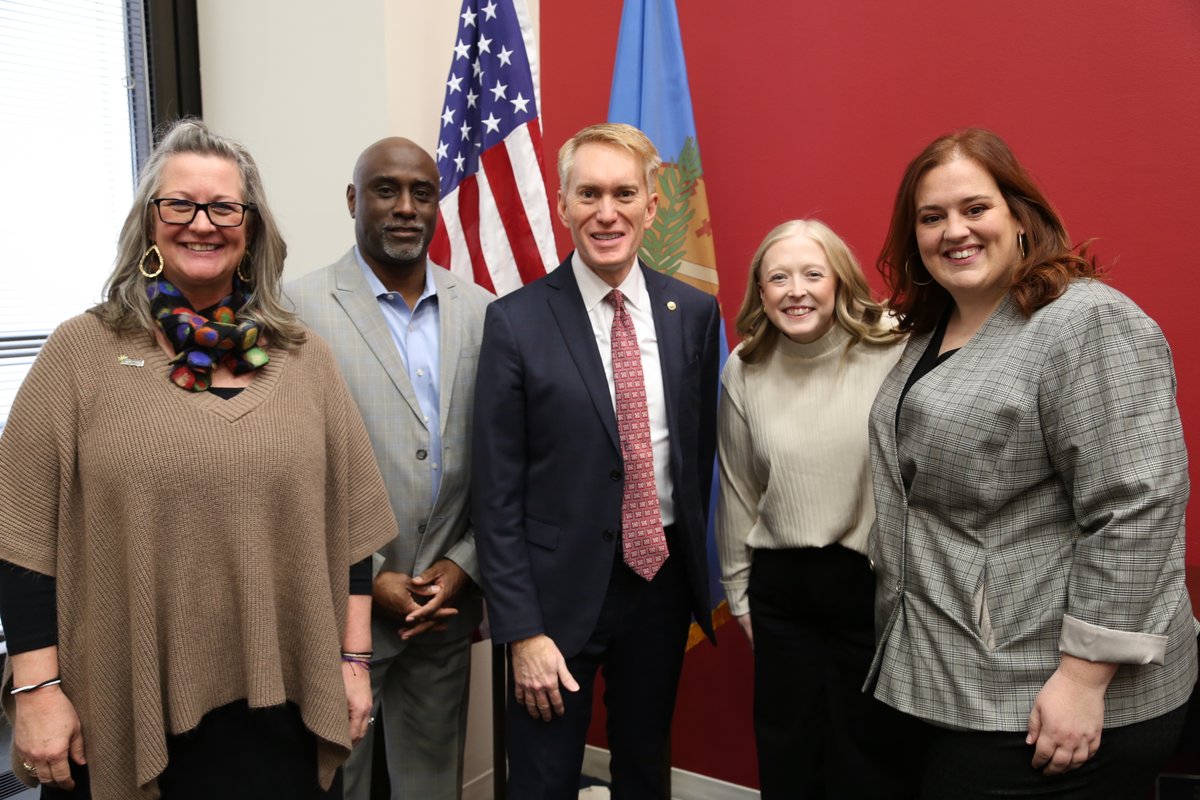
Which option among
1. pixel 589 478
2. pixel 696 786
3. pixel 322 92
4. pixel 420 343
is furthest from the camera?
pixel 696 786

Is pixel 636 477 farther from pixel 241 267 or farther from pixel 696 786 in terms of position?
pixel 696 786

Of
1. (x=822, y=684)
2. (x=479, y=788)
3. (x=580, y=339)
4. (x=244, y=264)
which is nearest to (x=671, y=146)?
(x=580, y=339)

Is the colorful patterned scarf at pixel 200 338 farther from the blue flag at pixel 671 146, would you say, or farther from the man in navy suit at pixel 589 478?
the blue flag at pixel 671 146

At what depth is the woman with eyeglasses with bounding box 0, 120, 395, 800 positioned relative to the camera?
4.53ft

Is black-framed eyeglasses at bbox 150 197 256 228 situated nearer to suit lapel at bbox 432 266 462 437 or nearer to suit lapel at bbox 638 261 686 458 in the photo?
suit lapel at bbox 432 266 462 437

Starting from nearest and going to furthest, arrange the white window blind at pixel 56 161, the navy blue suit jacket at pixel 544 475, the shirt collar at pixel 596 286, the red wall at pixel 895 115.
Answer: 1. the navy blue suit jacket at pixel 544 475
2. the shirt collar at pixel 596 286
3. the red wall at pixel 895 115
4. the white window blind at pixel 56 161

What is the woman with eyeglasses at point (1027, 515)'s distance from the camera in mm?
1302

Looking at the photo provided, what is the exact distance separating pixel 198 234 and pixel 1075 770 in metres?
1.64

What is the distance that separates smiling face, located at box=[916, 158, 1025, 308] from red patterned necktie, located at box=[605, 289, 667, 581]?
2.10 feet

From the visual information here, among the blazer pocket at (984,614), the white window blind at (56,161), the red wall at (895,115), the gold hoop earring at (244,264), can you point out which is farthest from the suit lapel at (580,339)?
the white window blind at (56,161)

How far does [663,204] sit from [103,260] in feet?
5.68

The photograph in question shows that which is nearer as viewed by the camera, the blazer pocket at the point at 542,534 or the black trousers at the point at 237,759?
the black trousers at the point at 237,759

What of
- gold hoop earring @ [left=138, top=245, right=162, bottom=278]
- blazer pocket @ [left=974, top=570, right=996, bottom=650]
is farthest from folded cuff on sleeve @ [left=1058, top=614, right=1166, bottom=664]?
gold hoop earring @ [left=138, top=245, right=162, bottom=278]

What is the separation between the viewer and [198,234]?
1.48 meters
